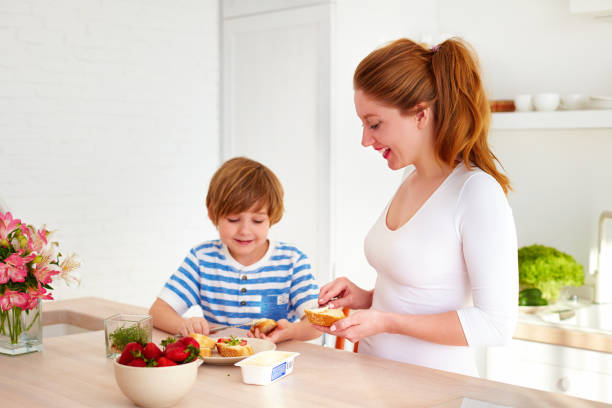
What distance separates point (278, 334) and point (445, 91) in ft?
2.45

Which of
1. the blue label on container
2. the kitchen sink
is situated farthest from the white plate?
the kitchen sink

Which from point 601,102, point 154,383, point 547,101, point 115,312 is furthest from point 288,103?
point 154,383

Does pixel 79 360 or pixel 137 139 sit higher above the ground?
pixel 137 139

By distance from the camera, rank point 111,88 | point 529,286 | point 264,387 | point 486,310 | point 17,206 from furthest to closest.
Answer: point 111,88 < point 17,206 < point 529,286 < point 486,310 < point 264,387

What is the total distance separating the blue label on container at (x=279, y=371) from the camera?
1456 mm

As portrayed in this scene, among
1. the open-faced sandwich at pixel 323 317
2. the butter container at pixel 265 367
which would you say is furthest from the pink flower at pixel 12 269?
the open-faced sandwich at pixel 323 317

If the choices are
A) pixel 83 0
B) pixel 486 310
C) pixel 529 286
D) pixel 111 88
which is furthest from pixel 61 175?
pixel 486 310

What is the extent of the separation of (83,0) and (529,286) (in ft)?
8.63

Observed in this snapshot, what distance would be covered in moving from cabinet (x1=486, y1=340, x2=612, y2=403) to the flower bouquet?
1.84 m

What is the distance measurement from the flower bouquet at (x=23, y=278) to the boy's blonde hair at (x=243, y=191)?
1.59 feet

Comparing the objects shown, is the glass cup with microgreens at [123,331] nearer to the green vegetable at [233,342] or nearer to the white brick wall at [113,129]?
the green vegetable at [233,342]

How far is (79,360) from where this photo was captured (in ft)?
5.45

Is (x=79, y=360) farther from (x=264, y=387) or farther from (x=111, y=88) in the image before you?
(x=111, y=88)

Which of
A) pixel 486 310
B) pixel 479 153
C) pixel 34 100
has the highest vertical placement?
pixel 34 100
